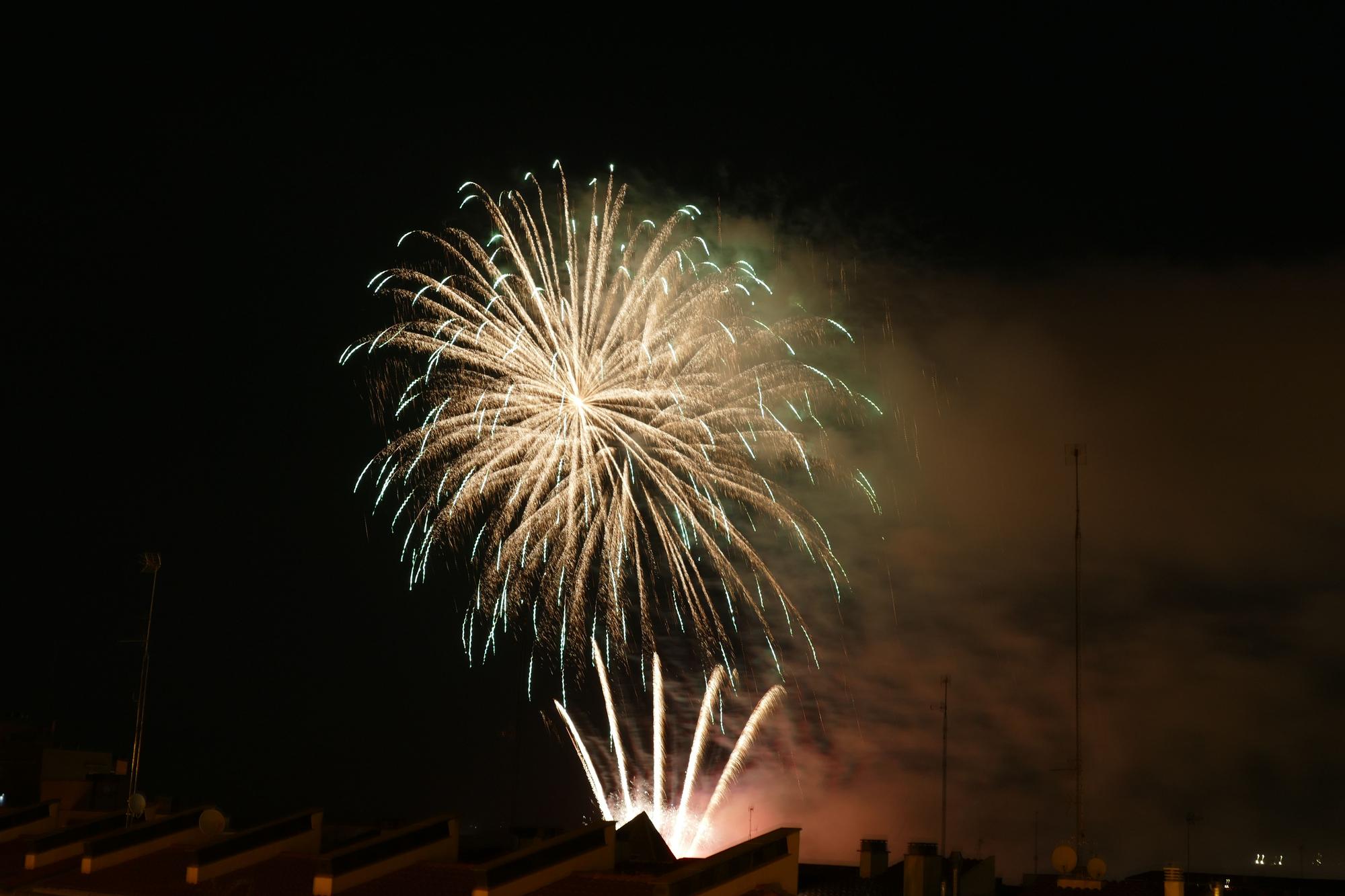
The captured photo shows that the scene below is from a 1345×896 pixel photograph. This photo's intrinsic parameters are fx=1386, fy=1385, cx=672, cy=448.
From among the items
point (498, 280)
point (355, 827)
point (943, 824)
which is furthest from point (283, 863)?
point (943, 824)

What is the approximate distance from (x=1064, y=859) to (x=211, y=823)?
1851 cm

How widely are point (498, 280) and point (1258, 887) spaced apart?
2405 cm

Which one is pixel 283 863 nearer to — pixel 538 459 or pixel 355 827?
pixel 355 827

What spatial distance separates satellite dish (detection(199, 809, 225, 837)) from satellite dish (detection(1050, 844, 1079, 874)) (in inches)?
715

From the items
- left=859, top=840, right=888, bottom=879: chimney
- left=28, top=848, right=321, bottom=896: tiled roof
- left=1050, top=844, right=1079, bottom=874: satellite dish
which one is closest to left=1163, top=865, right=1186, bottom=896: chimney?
left=1050, top=844, right=1079, bottom=874: satellite dish

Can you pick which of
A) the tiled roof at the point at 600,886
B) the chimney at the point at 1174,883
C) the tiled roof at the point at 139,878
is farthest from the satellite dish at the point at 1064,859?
the tiled roof at the point at 139,878

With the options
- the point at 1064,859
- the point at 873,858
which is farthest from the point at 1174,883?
the point at 873,858

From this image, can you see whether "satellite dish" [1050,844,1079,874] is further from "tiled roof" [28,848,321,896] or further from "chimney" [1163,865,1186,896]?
"tiled roof" [28,848,321,896]

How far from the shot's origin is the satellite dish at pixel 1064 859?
1135 inches

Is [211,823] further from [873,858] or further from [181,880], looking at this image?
[873,858]

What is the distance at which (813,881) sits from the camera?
3528cm

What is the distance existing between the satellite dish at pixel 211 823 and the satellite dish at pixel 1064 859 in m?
18.2

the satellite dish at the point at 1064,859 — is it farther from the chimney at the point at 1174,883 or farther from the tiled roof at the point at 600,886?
the tiled roof at the point at 600,886

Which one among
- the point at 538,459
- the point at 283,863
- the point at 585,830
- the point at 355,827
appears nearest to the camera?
the point at 585,830
